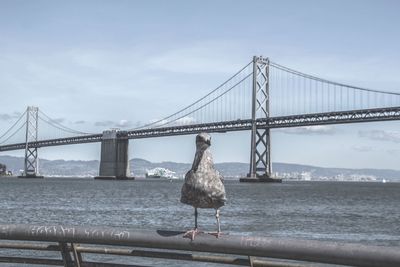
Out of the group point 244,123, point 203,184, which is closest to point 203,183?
point 203,184

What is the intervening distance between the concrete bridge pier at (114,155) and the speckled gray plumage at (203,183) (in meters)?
Result: 104

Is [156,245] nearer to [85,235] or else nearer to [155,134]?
[85,235]

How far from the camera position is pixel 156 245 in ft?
10.5

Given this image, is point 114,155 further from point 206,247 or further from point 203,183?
point 206,247

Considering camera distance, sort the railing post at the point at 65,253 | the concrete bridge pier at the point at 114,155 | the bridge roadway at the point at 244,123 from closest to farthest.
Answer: the railing post at the point at 65,253
the bridge roadway at the point at 244,123
the concrete bridge pier at the point at 114,155

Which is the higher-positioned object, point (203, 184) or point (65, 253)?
point (203, 184)

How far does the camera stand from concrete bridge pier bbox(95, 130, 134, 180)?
4274 inches

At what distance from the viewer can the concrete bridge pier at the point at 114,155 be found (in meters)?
109

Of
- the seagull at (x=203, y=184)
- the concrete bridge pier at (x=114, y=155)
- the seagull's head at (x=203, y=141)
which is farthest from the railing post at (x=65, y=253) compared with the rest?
the concrete bridge pier at (x=114, y=155)

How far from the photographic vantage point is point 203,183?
3674mm

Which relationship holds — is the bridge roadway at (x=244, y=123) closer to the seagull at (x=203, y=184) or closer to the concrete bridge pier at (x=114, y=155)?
the concrete bridge pier at (x=114, y=155)

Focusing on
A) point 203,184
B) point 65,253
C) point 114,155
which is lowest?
point 65,253

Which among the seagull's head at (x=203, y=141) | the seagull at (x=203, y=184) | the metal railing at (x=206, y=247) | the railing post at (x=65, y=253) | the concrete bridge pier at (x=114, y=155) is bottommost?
the railing post at (x=65, y=253)

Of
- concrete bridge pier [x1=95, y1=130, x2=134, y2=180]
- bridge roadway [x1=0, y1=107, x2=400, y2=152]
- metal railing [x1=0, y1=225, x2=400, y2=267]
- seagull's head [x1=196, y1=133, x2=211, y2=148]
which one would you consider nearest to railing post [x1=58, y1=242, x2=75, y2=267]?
metal railing [x1=0, y1=225, x2=400, y2=267]
